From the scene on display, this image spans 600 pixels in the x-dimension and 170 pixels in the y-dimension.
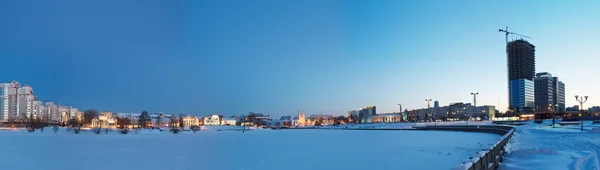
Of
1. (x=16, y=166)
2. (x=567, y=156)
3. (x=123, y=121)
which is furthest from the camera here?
(x=123, y=121)

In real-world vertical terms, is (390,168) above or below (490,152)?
below

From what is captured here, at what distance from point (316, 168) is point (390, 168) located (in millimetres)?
3773

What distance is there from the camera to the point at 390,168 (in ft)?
73.0

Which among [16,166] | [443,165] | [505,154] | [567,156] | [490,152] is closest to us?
[490,152]

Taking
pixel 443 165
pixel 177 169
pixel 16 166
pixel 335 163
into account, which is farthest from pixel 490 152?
pixel 16 166

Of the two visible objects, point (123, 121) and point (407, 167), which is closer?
point (407, 167)

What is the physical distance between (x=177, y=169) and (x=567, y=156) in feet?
60.6

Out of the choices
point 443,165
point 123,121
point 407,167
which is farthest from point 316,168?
point 123,121

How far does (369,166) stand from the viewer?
2348 centimetres

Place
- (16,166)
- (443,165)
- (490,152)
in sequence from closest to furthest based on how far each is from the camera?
(490,152) < (443,165) < (16,166)

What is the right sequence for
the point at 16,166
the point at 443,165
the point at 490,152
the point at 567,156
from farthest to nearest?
the point at 16,166 → the point at 443,165 → the point at 567,156 → the point at 490,152

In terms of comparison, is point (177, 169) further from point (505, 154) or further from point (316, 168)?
point (505, 154)

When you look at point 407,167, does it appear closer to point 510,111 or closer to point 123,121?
point 123,121

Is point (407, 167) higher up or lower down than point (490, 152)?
lower down
